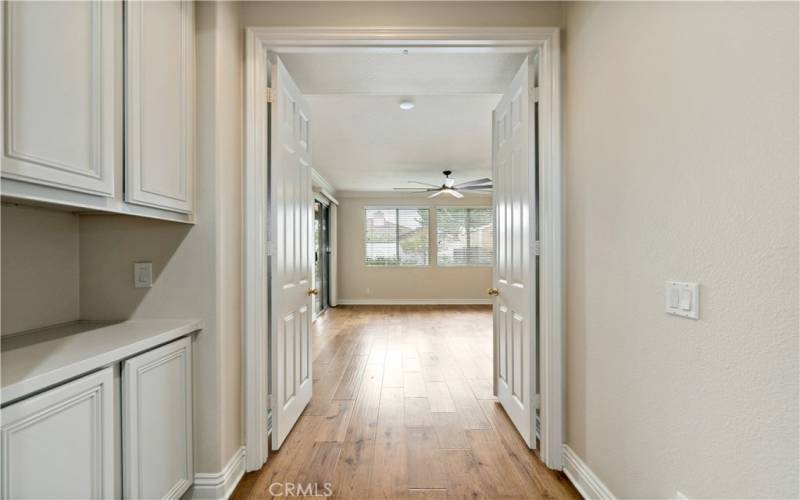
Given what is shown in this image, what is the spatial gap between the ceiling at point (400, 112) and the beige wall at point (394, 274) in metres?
1.35

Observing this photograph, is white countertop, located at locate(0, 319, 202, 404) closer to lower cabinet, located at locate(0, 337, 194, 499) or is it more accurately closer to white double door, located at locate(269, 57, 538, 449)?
lower cabinet, located at locate(0, 337, 194, 499)

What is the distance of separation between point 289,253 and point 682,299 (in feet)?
6.54

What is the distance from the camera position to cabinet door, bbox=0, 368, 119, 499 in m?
0.93

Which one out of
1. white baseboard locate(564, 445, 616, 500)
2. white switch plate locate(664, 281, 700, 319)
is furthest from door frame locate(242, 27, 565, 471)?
white switch plate locate(664, 281, 700, 319)

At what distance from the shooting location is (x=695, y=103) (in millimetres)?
1175

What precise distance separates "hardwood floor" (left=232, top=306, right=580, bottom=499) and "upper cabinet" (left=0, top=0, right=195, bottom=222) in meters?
1.47

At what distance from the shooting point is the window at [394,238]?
867 cm

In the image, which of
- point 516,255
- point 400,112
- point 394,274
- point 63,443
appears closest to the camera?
point 63,443

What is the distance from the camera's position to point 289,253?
7.82 ft

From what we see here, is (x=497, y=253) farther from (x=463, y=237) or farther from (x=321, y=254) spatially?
(x=463, y=237)

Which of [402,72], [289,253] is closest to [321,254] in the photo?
[289,253]

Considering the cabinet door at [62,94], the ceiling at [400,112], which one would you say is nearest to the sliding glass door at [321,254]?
the ceiling at [400,112]

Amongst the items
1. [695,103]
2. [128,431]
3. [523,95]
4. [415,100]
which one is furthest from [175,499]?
[415,100]

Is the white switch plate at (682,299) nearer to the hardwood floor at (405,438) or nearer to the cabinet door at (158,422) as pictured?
the hardwood floor at (405,438)
